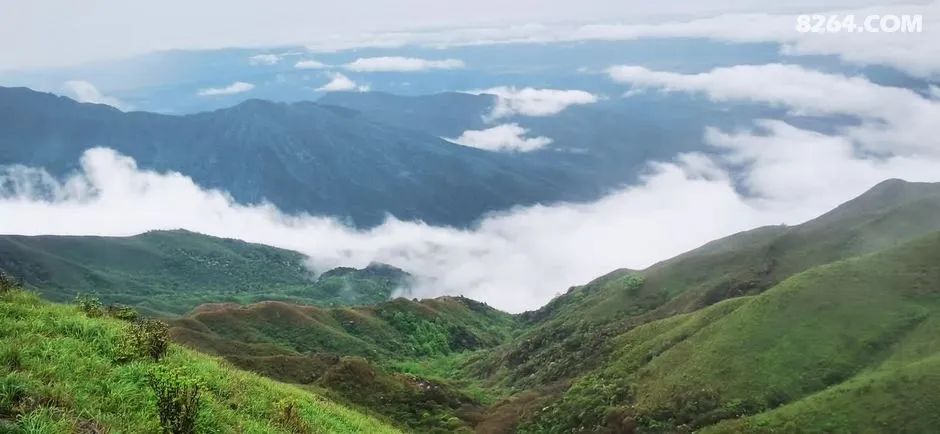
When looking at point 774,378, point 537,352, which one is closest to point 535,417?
point 774,378

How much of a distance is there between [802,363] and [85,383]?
44517 millimetres

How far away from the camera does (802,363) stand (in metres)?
44.4

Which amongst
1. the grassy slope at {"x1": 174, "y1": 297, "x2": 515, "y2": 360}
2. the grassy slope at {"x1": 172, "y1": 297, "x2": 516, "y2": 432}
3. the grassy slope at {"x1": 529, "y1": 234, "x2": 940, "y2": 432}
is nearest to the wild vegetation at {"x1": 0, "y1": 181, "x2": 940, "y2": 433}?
the grassy slope at {"x1": 529, "y1": 234, "x2": 940, "y2": 432}

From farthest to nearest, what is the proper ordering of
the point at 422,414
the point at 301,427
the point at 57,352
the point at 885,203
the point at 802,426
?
the point at 885,203 < the point at 422,414 < the point at 802,426 < the point at 301,427 < the point at 57,352

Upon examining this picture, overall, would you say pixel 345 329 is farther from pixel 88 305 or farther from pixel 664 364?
pixel 88 305

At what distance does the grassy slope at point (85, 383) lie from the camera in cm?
1105

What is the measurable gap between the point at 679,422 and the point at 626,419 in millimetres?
3971

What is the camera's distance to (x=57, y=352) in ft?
43.9

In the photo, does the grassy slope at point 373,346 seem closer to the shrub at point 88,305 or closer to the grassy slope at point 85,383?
the shrub at point 88,305

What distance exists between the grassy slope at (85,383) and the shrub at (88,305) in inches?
18.3

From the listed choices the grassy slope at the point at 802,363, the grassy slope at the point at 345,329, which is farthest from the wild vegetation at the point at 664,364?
the grassy slope at the point at 345,329

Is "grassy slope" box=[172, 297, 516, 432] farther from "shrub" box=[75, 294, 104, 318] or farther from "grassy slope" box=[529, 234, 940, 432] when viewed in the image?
"shrub" box=[75, 294, 104, 318]

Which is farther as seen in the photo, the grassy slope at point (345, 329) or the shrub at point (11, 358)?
the grassy slope at point (345, 329)

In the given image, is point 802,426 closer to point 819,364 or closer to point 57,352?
point 819,364
